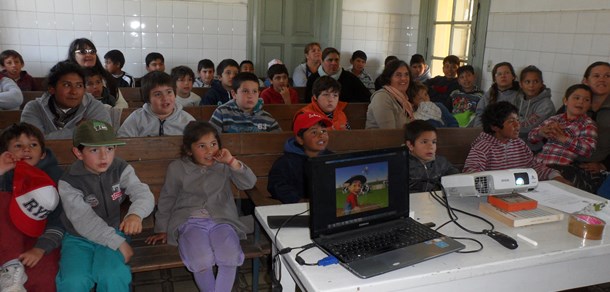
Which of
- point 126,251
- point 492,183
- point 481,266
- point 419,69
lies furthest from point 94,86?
point 419,69

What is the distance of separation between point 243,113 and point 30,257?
180 centimetres

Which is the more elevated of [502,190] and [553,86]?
[553,86]

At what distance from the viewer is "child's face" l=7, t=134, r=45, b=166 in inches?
92.0

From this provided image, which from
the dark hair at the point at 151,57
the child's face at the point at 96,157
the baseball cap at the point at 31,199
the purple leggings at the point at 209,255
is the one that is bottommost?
the purple leggings at the point at 209,255

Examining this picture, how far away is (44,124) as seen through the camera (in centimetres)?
301

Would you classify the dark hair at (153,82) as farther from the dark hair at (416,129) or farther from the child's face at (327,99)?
the dark hair at (416,129)

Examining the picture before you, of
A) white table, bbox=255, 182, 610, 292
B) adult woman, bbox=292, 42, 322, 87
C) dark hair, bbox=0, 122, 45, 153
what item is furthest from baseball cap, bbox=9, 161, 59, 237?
adult woman, bbox=292, 42, 322, 87

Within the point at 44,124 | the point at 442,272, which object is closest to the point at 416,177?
the point at 442,272

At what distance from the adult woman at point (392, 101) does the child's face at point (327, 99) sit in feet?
1.24

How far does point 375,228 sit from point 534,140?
257 cm

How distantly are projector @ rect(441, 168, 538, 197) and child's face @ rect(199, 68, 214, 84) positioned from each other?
3.97m

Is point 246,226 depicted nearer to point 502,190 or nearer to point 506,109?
point 502,190

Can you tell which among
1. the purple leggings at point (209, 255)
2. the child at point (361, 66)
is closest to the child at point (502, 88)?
the child at point (361, 66)

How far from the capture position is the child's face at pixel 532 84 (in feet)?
14.2
